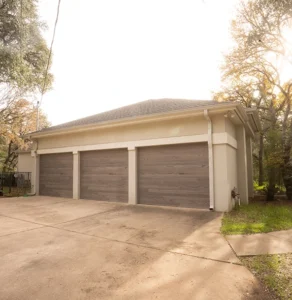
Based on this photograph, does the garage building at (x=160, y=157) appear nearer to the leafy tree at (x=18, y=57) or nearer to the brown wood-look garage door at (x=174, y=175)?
the brown wood-look garage door at (x=174, y=175)

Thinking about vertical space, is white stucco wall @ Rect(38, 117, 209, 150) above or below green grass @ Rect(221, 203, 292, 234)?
above

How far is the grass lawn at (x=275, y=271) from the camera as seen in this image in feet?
7.93

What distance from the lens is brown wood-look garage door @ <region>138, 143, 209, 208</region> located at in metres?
7.24

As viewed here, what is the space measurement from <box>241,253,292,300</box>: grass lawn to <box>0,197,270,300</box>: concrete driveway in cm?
15

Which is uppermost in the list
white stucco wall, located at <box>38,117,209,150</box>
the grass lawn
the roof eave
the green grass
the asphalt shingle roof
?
the asphalt shingle roof

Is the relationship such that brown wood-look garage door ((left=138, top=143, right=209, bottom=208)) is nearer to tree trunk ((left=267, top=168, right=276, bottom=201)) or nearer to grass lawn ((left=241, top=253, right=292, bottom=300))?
grass lawn ((left=241, top=253, right=292, bottom=300))

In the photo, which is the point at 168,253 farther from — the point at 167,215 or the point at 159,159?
the point at 159,159

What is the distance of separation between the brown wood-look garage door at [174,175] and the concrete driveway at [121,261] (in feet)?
5.15

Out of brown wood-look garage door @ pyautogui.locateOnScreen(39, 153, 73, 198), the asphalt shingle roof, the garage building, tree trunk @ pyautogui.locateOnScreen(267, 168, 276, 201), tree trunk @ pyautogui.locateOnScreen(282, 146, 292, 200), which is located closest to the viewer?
the garage building

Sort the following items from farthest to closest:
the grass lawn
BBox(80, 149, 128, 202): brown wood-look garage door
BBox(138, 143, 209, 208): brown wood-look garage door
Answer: BBox(80, 149, 128, 202): brown wood-look garage door < BBox(138, 143, 209, 208): brown wood-look garage door < the grass lawn

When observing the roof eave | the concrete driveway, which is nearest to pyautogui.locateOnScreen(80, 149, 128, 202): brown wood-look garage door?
the roof eave

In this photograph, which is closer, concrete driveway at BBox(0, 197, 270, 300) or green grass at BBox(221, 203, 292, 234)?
concrete driveway at BBox(0, 197, 270, 300)

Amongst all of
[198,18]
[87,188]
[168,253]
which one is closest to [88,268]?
[168,253]

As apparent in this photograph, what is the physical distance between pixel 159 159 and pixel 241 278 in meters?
5.60
